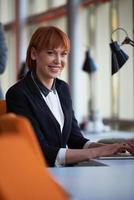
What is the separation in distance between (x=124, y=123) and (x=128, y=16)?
50.4 inches

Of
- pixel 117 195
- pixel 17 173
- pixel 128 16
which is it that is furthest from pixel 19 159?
pixel 128 16

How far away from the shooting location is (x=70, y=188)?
4.41 ft

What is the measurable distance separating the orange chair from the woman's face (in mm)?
1299

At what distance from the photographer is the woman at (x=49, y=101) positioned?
199 cm

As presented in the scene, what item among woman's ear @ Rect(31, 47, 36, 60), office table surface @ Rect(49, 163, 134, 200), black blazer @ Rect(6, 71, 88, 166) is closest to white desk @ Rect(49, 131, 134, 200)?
office table surface @ Rect(49, 163, 134, 200)

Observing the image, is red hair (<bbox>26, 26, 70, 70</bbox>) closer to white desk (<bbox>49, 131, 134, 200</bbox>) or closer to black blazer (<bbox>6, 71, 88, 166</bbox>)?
black blazer (<bbox>6, 71, 88, 166</bbox>)

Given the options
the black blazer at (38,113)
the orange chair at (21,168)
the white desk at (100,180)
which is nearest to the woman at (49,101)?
the black blazer at (38,113)

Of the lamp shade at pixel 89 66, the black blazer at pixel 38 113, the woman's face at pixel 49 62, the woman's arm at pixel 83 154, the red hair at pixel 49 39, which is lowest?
the woman's arm at pixel 83 154

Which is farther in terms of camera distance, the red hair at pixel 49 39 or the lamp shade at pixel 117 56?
the lamp shade at pixel 117 56

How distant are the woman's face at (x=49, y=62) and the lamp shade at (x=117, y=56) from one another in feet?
0.81

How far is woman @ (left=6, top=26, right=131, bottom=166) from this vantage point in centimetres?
199

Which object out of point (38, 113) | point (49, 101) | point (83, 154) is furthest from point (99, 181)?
point (49, 101)

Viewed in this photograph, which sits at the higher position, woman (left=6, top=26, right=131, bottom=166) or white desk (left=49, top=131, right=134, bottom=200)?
woman (left=6, top=26, right=131, bottom=166)

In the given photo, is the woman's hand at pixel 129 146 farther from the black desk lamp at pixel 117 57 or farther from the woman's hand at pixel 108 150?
the black desk lamp at pixel 117 57
